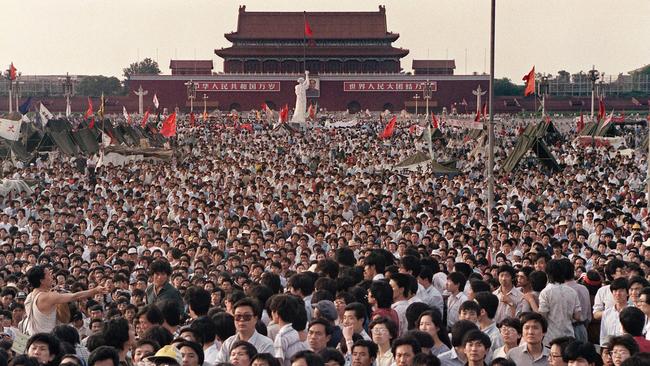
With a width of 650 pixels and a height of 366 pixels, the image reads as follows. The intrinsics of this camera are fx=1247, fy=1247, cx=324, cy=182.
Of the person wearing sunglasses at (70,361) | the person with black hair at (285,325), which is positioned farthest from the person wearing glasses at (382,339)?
the person wearing sunglasses at (70,361)

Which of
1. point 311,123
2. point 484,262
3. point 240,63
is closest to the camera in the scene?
point 484,262

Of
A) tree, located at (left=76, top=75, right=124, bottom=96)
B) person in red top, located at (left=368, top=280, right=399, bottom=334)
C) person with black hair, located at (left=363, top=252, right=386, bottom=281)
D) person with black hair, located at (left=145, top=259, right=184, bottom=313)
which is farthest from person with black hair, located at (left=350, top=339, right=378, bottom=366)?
tree, located at (left=76, top=75, right=124, bottom=96)

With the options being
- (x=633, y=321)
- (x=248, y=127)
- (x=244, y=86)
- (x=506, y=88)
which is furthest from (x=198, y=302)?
(x=506, y=88)

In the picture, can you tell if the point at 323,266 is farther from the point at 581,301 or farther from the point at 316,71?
the point at 316,71

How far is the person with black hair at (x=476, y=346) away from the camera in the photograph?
6.66 m

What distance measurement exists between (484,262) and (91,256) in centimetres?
458

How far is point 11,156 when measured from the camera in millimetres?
25797

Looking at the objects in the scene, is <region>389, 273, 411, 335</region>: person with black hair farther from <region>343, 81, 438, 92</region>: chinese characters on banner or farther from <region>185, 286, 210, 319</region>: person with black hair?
<region>343, 81, 438, 92</region>: chinese characters on banner

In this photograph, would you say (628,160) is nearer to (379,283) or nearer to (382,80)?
(379,283)

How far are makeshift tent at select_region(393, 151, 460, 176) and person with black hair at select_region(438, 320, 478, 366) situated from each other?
16.9 m

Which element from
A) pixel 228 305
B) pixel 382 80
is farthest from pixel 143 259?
pixel 382 80

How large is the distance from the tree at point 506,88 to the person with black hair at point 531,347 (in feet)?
246

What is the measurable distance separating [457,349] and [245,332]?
48.2 inches

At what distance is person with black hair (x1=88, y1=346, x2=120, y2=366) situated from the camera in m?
6.40
